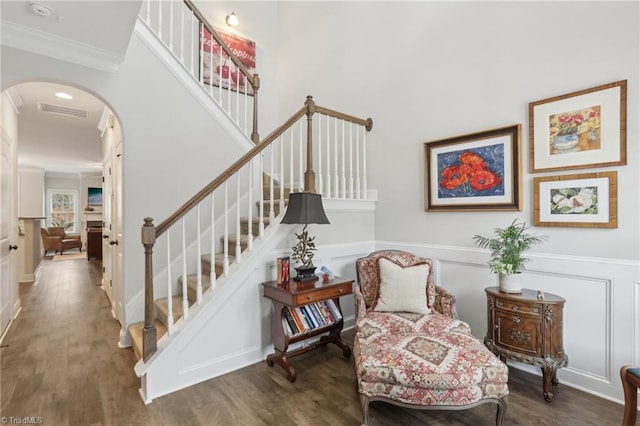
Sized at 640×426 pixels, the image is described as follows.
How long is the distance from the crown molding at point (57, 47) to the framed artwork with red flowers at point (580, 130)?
146 inches

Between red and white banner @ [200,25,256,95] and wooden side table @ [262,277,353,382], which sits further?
red and white banner @ [200,25,256,95]

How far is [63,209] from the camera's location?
11.6 metres

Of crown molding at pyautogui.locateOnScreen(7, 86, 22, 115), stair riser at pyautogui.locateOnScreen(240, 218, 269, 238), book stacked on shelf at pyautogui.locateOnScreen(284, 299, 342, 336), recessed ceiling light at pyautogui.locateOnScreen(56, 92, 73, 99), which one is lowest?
book stacked on shelf at pyautogui.locateOnScreen(284, 299, 342, 336)

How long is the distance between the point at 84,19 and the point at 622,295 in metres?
4.31

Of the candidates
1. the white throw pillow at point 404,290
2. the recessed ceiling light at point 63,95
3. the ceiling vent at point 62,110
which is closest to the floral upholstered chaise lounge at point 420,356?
the white throw pillow at point 404,290

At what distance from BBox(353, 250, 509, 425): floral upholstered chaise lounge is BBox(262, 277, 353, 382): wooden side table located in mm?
246

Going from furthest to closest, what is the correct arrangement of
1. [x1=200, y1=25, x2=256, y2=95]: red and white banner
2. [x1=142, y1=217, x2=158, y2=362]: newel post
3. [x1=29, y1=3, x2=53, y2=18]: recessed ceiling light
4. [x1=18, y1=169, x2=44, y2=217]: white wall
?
[x1=18, y1=169, x2=44, y2=217]: white wall → [x1=200, y1=25, x2=256, y2=95]: red and white banner → [x1=142, y1=217, x2=158, y2=362]: newel post → [x1=29, y1=3, x2=53, y2=18]: recessed ceiling light

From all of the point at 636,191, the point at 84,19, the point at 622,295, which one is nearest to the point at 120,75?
the point at 84,19

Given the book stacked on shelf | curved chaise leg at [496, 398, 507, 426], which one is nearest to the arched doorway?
the book stacked on shelf

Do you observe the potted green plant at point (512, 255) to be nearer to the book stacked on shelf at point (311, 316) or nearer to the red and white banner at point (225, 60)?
the book stacked on shelf at point (311, 316)

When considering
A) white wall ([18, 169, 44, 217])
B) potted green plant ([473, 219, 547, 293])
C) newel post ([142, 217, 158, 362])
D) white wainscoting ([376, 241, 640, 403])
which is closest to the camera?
white wainscoting ([376, 241, 640, 403])

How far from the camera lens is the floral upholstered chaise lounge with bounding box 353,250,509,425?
1814 mm

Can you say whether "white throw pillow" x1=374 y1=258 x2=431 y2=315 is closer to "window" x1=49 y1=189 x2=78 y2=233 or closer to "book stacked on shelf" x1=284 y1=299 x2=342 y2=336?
"book stacked on shelf" x1=284 y1=299 x2=342 y2=336

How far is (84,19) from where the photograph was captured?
2.22m
